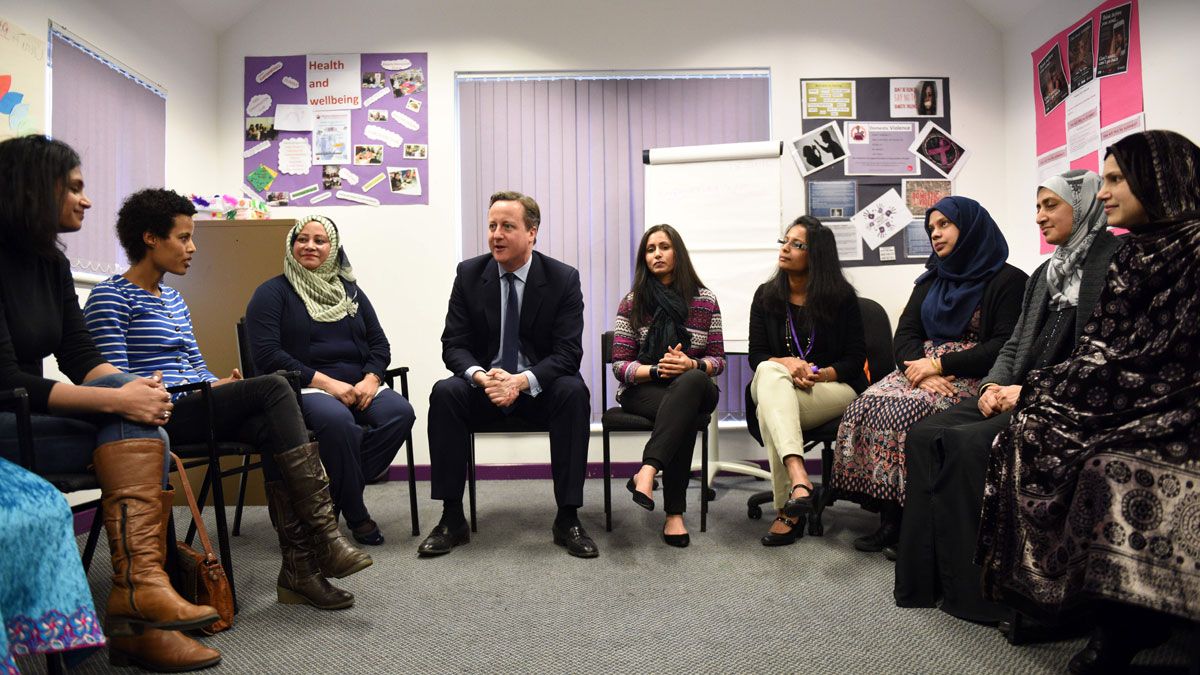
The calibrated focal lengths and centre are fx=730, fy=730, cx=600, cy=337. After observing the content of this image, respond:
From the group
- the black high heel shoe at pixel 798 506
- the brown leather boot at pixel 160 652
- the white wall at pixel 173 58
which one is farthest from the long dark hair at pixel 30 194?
the black high heel shoe at pixel 798 506

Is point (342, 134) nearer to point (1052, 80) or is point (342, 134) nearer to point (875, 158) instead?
point (875, 158)

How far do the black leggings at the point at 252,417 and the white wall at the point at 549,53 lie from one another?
2004 mm

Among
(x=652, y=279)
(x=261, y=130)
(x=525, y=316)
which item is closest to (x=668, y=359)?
(x=652, y=279)

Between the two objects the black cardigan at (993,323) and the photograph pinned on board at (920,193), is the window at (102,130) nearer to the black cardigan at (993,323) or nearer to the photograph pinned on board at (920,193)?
the black cardigan at (993,323)

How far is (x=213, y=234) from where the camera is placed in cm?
329

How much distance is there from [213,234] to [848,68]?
3.33 m

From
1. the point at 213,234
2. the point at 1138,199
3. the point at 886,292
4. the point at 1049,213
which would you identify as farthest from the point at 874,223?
the point at 213,234

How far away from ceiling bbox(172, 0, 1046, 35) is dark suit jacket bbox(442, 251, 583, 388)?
2321mm

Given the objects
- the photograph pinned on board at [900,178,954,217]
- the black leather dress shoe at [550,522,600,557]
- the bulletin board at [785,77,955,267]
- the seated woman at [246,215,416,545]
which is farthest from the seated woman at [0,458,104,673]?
the photograph pinned on board at [900,178,954,217]

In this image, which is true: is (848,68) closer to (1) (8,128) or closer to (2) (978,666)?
(2) (978,666)

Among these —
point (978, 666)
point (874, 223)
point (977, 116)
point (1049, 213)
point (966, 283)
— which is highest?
point (977, 116)

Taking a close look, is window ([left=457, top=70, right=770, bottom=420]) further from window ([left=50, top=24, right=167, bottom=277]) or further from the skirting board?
window ([left=50, top=24, right=167, bottom=277])

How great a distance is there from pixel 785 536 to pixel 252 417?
174 centimetres

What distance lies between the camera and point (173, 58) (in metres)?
3.66
